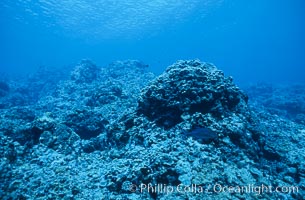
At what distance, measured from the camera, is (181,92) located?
4.68 metres

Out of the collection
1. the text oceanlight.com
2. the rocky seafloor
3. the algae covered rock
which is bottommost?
the text oceanlight.com

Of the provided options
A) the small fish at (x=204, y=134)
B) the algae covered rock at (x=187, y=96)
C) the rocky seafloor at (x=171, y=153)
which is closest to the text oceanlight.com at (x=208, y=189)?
the rocky seafloor at (x=171, y=153)

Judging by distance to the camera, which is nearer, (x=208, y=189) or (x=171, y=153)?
(x=208, y=189)

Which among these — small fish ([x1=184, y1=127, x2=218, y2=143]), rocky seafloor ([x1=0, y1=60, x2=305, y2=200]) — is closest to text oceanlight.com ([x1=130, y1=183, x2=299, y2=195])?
rocky seafloor ([x1=0, y1=60, x2=305, y2=200])

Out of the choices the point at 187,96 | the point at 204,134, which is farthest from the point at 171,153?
the point at 187,96

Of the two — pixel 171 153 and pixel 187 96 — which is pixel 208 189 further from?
pixel 187 96

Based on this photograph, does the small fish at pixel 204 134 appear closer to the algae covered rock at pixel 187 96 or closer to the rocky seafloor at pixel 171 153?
the rocky seafloor at pixel 171 153

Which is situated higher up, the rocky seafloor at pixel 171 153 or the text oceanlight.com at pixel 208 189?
the rocky seafloor at pixel 171 153

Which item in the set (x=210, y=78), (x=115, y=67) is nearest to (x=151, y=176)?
(x=210, y=78)

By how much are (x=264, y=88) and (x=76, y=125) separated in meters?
21.9

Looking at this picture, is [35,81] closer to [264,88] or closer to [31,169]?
[31,169]

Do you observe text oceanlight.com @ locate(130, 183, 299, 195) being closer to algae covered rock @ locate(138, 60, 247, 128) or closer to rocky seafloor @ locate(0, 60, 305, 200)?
rocky seafloor @ locate(0, 60, 305, 200)

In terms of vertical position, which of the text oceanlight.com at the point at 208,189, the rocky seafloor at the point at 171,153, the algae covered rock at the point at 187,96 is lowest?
the text oceanlight.com at the point at 208,189

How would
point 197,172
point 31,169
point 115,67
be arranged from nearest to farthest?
point 197,172
point 31,169
point 115,67
